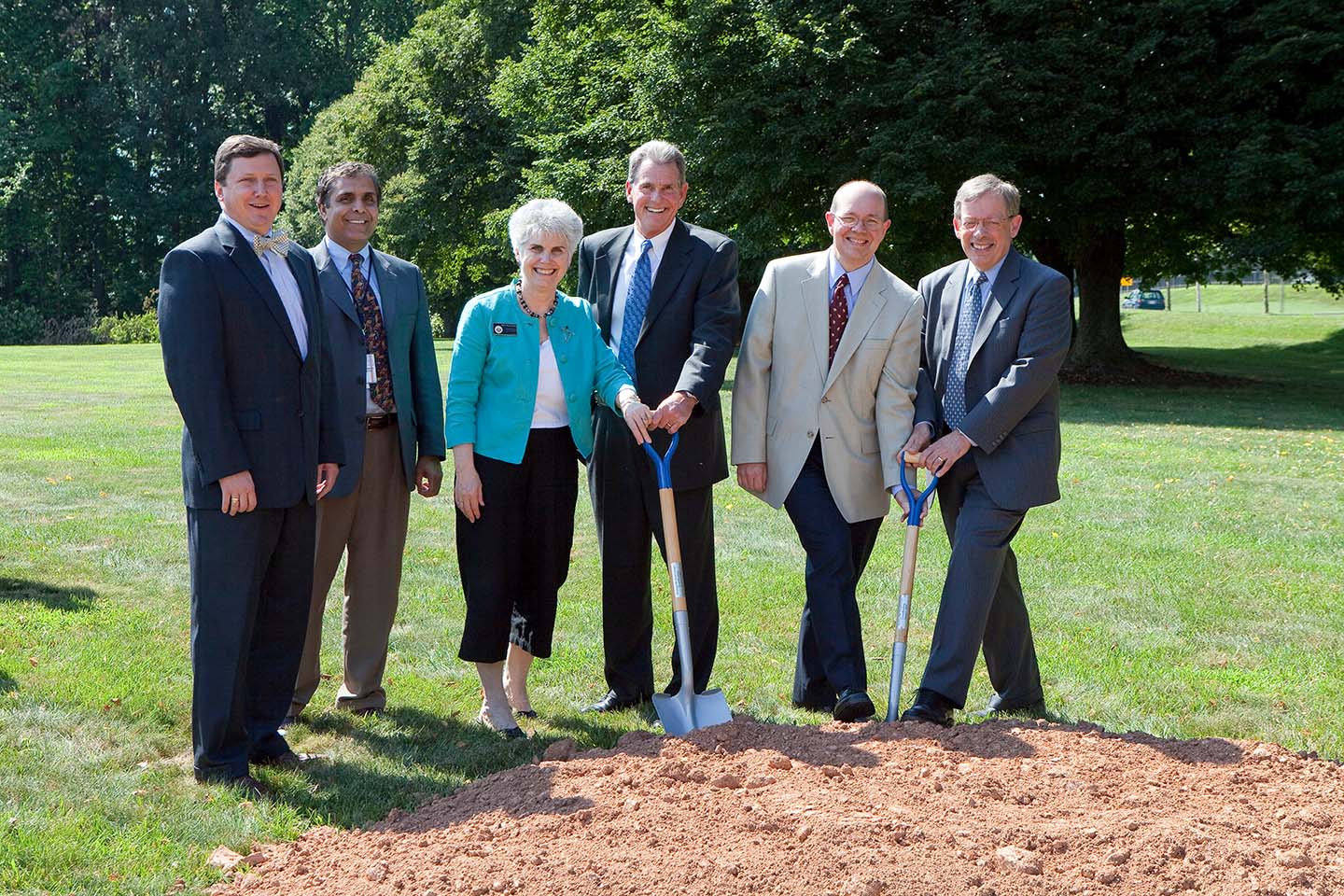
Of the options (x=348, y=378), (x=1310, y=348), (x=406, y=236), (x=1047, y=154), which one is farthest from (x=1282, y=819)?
(x=1310, y=348)

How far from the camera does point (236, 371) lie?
4586 mm

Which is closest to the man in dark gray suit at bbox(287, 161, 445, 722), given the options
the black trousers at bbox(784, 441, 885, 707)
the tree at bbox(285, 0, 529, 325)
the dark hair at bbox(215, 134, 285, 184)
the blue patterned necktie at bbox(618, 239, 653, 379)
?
the dark hair at bbox(215, 134, 285, 184)

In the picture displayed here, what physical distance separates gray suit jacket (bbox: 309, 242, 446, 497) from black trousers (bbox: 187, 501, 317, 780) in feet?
1.71

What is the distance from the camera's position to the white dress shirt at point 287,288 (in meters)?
4.68

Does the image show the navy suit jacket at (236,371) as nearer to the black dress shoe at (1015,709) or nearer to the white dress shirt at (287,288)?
the white dress shirt at (287,288)

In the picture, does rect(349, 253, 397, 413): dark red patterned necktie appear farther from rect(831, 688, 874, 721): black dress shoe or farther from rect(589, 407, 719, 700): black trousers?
rect(831, 688, 874, 721): black dress shoe

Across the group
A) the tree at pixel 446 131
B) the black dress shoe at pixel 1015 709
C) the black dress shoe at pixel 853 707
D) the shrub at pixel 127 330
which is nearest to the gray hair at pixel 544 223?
the black dress shoe at pixel 853 707

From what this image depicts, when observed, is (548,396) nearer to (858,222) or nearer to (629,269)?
(629,269)

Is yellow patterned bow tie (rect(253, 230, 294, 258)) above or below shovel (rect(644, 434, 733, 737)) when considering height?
above

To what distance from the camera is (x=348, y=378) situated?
17.5 feet

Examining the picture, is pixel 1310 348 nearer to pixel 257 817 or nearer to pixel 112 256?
pixel 257 817

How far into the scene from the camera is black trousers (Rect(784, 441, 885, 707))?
5.42 meters

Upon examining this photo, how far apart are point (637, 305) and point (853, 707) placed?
1900 millimetres

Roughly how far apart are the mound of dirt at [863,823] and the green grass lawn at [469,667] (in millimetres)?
534
